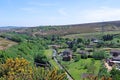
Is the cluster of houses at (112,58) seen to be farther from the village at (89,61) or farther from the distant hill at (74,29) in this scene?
the distant hill at (74,29)

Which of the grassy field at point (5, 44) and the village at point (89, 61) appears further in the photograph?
the grassy field at point (5, 44)

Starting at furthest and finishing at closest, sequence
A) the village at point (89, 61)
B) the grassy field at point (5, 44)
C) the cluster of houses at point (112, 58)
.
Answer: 1. the grassy field at point (5, 44)
2. the cluster of houses at point (112, 58)
3. the village at point (89, 61)

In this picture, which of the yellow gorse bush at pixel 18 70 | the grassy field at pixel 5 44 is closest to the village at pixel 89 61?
the yellow gorse bush at pixel 18 70

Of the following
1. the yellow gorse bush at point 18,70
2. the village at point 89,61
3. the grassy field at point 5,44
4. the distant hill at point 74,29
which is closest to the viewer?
the yellow gorse bush at point 18,70

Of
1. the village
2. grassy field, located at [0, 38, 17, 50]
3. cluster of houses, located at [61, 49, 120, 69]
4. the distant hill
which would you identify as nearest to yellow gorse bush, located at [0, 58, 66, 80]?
the village

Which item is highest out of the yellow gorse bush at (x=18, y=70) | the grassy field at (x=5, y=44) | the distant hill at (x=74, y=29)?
the yellow gorse bush at (x=18, y=70)

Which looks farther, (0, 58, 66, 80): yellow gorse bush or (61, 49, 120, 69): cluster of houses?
(61, 49, 120, 69): cluster of houses

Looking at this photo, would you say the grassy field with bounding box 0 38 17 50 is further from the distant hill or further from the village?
the distant hill

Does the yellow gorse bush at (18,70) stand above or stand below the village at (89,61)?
above

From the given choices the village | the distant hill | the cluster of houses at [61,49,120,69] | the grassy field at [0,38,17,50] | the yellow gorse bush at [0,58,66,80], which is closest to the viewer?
the yellow gorse bush at [0,58,66,80]

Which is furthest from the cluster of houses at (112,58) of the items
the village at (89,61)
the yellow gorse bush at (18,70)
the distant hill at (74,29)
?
the distant hill at (74,29)

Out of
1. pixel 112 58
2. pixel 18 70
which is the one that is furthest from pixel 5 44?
pixel 18 70

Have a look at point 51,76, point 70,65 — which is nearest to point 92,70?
point 70,65
